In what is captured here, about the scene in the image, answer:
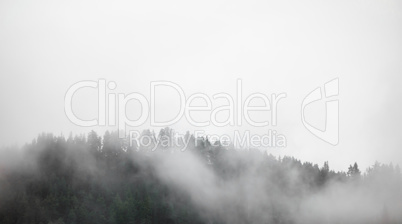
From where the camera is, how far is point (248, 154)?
193 metres

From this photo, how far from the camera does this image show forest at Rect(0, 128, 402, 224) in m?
148

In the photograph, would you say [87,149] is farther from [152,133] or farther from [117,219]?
[117,219]

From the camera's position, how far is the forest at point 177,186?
14775 cm

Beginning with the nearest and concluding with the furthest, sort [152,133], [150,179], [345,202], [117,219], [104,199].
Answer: [117,219] < [104,199] < [150,179] < [345,202] < [152,133]

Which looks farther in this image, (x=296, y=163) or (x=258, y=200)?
(x=296, y=163)

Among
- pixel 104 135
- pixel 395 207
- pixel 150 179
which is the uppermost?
pixel 104 135

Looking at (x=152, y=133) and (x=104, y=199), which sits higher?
(x=152, y=133)

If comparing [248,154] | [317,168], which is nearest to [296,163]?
[317,168]

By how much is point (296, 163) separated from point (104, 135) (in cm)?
8579

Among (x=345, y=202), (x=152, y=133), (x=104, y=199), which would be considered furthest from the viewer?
(x=152, y=133)

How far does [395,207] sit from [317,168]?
35.7 m

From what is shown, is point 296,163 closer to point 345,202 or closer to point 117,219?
point 345,202

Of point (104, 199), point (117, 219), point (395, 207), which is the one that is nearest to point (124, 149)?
point (104, 199)

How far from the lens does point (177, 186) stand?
555ft
